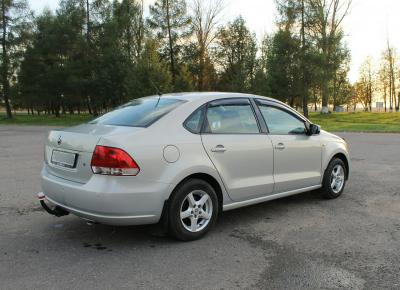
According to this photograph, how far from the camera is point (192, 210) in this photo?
4.68 m

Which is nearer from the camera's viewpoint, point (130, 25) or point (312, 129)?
point (312, 129)

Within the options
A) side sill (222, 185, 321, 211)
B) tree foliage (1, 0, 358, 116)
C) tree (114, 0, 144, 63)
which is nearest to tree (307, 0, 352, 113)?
tree foliage (1, 0, 358, 116)

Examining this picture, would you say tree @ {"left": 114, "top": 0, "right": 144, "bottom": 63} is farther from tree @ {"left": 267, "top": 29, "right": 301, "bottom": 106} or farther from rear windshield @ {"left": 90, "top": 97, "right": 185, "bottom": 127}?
rear windshield @ {"left": 90, "top": 97, "right": 185, "bottom": 127}

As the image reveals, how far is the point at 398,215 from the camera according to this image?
5.76 meters

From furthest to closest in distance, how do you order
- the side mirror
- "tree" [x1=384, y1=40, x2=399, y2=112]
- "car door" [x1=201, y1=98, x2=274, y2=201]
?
"tree" [x1=384, y1=40, x2=399, y2=112] < the side mirror < "car door" [x1=201, y1=98, x2=274, y2=201]

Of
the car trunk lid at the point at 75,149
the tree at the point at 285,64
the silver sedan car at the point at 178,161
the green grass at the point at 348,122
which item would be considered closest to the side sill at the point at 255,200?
the silver sedan car at the point at 178,161

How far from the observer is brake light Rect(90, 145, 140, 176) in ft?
13.7

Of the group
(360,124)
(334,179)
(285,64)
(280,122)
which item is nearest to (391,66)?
(285,64)

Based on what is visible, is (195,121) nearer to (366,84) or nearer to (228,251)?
(228,251)

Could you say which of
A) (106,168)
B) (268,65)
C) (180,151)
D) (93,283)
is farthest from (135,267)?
(268,65)

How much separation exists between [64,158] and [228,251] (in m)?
2.01

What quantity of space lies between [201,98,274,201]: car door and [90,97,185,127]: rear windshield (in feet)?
1.62

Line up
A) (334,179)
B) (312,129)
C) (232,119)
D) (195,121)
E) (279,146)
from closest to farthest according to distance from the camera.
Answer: (195,121) → (232,119) → (279,146) → (312,129) → (334,179)

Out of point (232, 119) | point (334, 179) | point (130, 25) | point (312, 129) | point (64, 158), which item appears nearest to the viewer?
point (64, 158)
